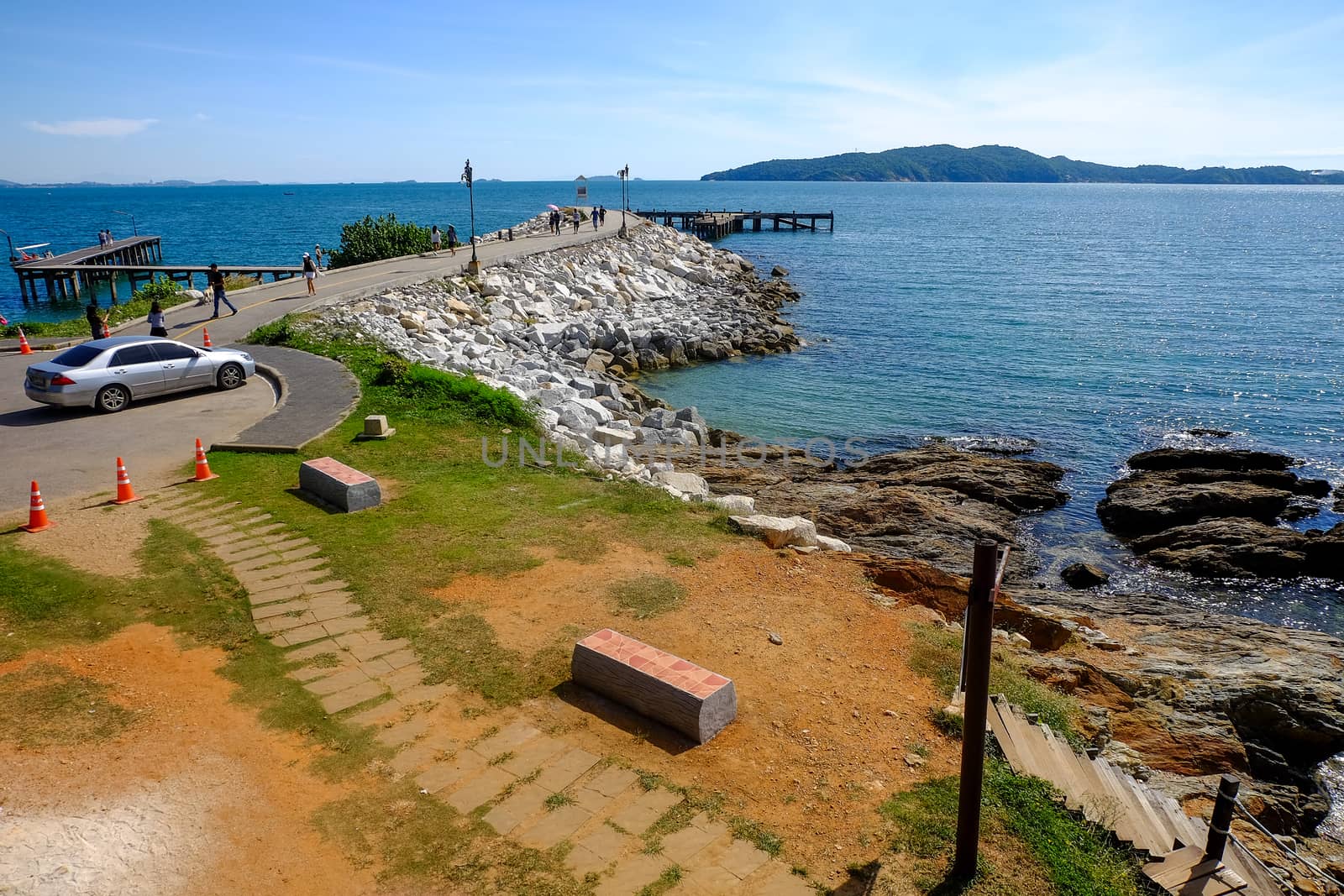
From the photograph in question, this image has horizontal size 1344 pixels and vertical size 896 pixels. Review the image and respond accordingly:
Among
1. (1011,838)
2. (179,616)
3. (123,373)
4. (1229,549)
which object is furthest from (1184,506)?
(123,373)

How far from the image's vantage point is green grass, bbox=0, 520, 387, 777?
26.1 feet

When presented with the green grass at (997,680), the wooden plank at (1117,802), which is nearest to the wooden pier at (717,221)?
the green grass at (997,680)

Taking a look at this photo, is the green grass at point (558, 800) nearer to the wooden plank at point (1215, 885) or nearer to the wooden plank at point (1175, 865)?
the wooden plank at point (1175, 865)

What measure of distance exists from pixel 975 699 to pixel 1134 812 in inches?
97.9

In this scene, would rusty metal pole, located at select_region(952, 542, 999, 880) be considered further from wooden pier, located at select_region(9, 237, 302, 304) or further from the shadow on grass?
wooden pier, located at select_region(9, 237, 302, 304)

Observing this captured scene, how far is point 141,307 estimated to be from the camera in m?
29.4

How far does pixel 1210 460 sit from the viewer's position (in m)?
21.3

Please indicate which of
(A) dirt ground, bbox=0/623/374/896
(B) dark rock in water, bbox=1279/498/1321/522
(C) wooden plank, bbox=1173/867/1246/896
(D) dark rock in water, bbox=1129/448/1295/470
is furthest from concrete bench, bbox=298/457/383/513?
(B) dark rock in water, bbox=1279/498/1321/522

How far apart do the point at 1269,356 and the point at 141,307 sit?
1682 inches

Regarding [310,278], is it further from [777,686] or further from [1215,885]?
[1215,885]

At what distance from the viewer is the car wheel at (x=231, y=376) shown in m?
19.3

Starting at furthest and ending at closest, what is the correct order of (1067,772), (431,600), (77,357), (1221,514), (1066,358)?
(1066,358) < (1221,514) < (77,357) < (431,600) < (1067,772)

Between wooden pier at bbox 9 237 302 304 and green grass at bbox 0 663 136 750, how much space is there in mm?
33890

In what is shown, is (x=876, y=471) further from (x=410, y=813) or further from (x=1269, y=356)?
(x=1269, y=356)
